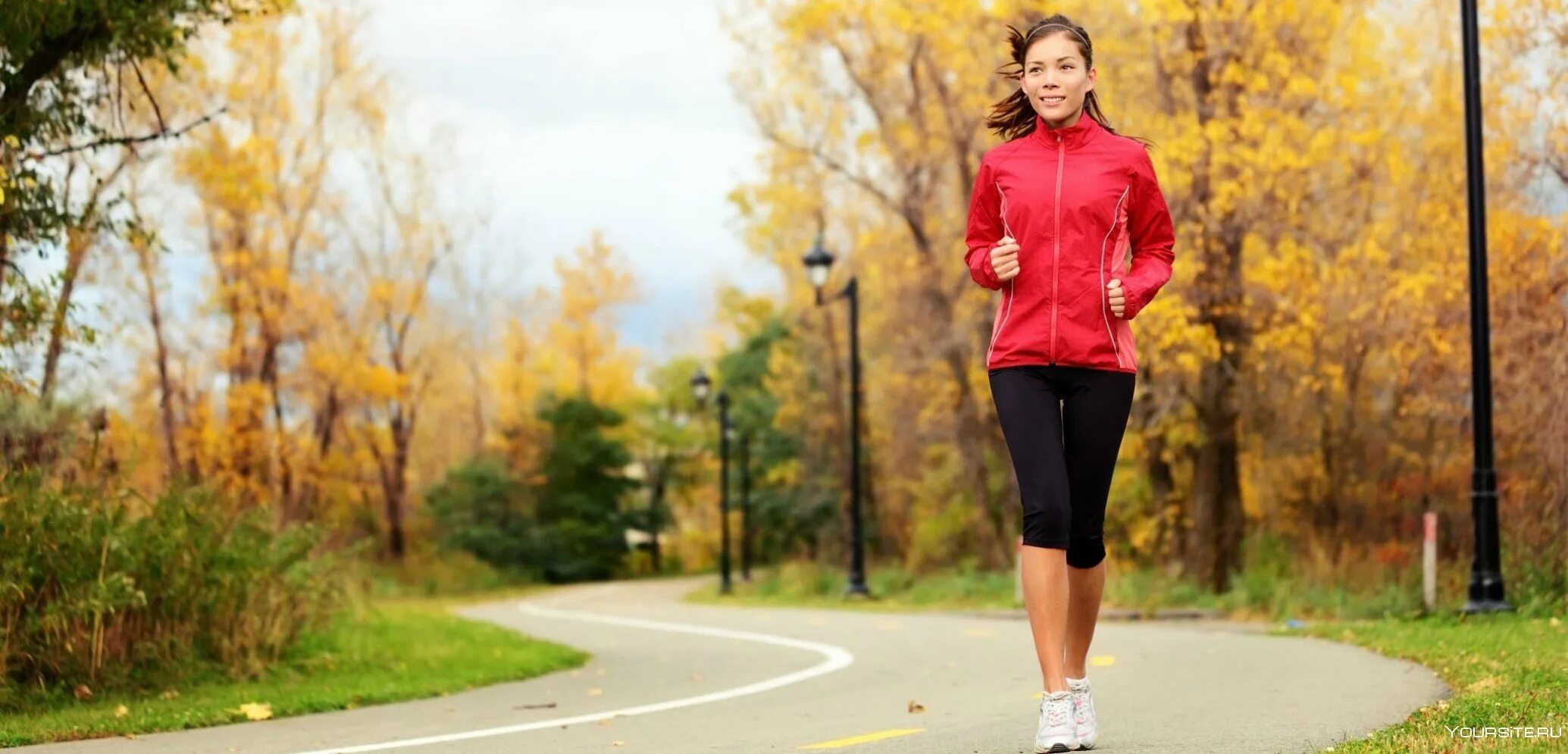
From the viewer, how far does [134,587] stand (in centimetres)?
864

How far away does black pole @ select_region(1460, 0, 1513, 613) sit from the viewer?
1112 centimetres

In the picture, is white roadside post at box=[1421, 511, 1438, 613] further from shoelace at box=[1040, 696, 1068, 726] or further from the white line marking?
shoelace at box=[1040, 696, 1068, 726]

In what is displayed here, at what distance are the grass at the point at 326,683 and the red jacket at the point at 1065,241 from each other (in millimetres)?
4452

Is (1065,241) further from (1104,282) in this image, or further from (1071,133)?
(1071,133)

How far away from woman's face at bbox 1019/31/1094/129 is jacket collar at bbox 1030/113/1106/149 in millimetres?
23

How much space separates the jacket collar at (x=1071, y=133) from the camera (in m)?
5.37

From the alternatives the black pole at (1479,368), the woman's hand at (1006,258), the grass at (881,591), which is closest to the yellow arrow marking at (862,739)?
the woman's hand at (1006,258)

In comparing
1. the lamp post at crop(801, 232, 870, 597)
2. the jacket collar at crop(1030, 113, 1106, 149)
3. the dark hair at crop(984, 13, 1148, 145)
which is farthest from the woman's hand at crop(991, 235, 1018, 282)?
the lamp post at crop(801, 232, 870, 597)

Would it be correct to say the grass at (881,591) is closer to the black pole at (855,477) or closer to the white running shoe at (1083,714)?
the black pole at (855,477)

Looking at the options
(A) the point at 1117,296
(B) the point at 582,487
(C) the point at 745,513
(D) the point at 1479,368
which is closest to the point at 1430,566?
(D) the point at 1479,368

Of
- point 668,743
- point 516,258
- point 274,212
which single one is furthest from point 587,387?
point 668,743

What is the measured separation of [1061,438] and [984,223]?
0.78m

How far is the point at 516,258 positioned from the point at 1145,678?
47.4 meters

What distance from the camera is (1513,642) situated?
8555mm
